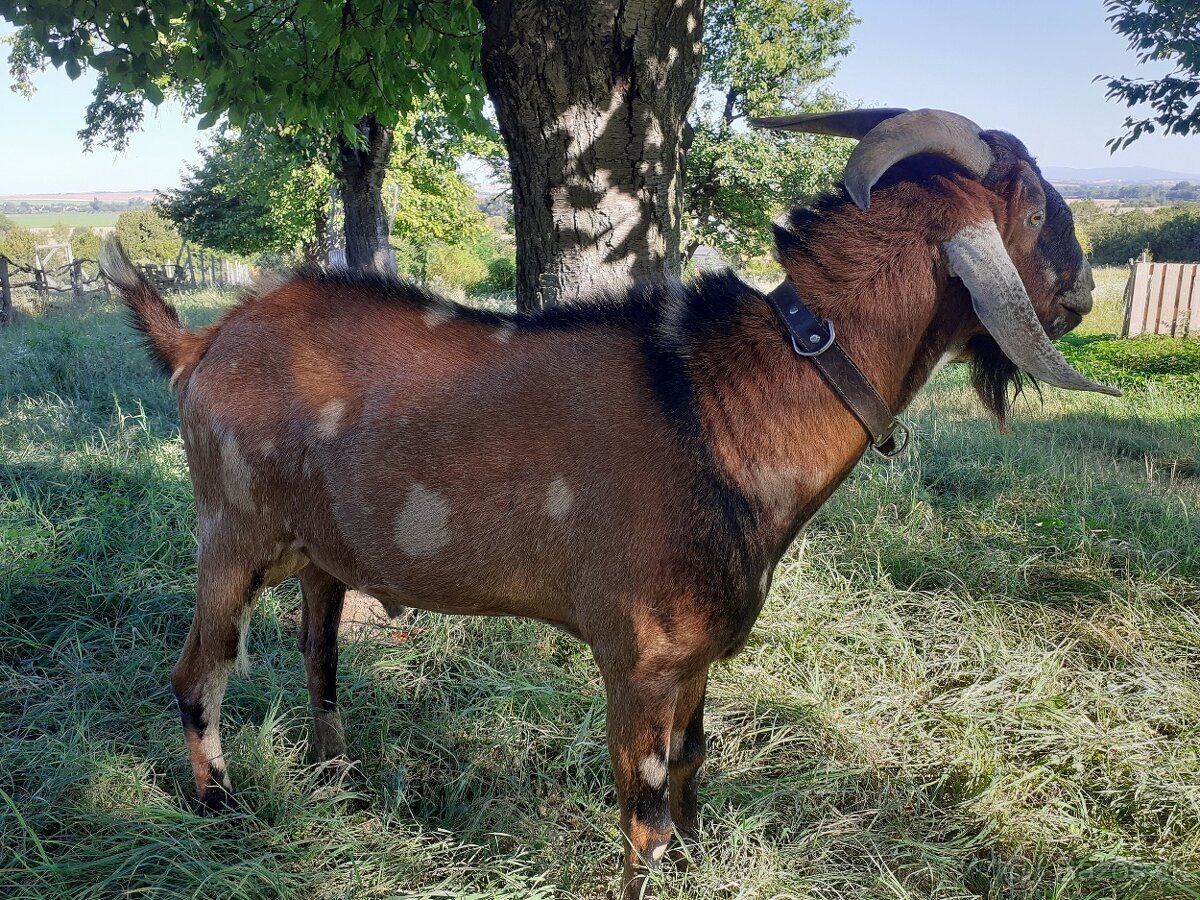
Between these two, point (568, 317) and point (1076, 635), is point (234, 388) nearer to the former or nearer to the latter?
point (568, 317)

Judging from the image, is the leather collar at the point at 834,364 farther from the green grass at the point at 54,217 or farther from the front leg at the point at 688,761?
the green grass at the point at 54,217

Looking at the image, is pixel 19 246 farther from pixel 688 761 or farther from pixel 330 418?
pixel 688 761

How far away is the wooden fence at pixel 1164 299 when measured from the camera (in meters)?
15.2

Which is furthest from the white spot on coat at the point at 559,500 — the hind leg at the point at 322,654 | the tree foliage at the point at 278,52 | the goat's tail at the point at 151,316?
the tree foliage at the point at 278,52

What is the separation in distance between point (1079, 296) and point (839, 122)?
806 mm

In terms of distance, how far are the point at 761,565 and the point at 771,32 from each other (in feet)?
95.3

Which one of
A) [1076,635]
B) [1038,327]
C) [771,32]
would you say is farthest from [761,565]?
[771,32]

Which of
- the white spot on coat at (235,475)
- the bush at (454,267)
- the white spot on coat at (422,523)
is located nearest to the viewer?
the white spot on coat at (422,523)

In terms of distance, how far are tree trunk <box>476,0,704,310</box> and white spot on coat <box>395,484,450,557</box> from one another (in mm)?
1439

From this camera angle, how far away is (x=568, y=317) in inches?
94.4

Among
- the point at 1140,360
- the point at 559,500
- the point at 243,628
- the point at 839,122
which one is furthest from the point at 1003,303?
the point at 1140,360

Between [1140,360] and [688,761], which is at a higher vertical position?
[1140,360]

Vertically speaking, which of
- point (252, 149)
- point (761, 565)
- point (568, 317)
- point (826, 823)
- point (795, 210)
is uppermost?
point (252, 149)

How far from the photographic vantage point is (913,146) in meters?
1.99
